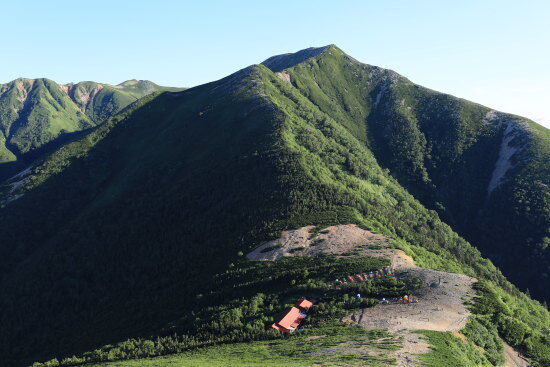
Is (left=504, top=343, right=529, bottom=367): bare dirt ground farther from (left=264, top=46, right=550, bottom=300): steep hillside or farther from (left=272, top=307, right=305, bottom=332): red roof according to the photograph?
(left=264, top=46, right=550, bottom=300): steep hillside

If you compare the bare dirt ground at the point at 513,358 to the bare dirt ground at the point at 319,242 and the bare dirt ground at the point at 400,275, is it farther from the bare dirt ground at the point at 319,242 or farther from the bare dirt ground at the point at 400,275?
the bare dirt ground at the point at 319,242

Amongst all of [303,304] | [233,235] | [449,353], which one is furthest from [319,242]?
[449,353]

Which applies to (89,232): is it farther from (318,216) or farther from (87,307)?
(318,216)

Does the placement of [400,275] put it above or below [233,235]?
below

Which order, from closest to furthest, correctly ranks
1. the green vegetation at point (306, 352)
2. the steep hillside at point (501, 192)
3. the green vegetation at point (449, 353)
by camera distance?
1. the green vegetation at point (449, 353)
2. the green vegetation at point (306, 352)
3. the steep hillside at point (501, 192)

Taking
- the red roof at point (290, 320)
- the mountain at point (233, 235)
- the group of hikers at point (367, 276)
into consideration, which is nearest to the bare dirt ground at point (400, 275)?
the mountain at point (233, 235)

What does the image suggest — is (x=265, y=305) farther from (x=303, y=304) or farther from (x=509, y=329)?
(x=509, y=329)
